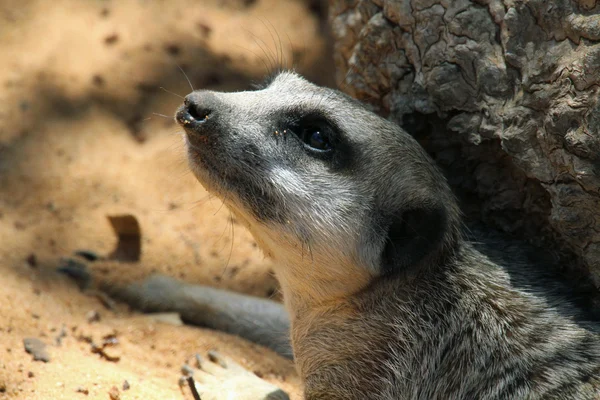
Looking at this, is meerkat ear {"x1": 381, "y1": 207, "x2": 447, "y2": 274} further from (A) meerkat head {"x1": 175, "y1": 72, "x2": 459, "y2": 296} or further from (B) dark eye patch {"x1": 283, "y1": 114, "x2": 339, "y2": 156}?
(B) dark eye patch {"x1": 283, "y1": 114, "x2": 339, "y2": 156}

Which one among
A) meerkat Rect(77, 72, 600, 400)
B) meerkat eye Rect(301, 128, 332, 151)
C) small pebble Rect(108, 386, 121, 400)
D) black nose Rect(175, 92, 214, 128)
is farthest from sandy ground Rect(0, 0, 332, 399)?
meerkat eye Rect(301, 128, 332, 151)

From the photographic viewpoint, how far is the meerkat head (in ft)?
10.5

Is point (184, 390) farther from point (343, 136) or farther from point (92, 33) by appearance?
point (92, 33)

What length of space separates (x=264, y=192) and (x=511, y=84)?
4.66 ft

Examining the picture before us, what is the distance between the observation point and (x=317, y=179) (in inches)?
129

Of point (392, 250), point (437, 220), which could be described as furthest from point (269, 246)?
point (437, 220)

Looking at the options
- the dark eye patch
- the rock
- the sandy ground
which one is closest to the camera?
the dark eye patch

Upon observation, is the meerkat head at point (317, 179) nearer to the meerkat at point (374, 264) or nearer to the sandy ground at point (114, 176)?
the meerkat at point (374, 264)

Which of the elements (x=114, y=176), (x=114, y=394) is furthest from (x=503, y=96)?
(x=114, y=176)

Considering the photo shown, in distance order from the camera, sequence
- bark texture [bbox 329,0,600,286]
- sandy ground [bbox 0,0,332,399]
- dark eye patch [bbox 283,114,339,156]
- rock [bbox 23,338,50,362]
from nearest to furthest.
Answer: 1. bark texture [bbox 329,0,600,286]
2. dark eye patch [bbox 283,114,339,156]
3. rock [bbox 23,338,50,362]
4. sandy ground [bbox 0,0,332,399]

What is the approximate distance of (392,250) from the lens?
3352 mm

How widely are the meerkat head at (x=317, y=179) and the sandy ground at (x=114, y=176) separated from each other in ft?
2.10

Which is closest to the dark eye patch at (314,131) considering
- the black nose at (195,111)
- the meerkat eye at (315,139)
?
the meerkat eye at (315,139)

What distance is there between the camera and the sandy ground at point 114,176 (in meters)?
3.93
